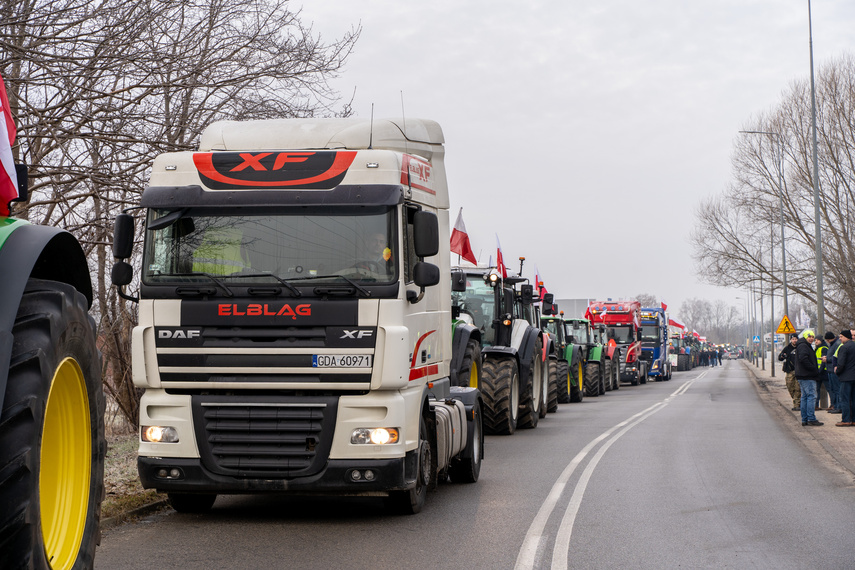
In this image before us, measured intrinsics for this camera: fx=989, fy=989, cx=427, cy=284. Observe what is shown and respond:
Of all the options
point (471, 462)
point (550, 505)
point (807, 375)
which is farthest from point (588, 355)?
point (550, 505)

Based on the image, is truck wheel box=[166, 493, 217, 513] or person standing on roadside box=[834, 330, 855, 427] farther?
person standing on roadside box=[834, 330, 855, 427]

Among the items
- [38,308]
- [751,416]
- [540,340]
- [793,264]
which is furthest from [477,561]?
[793,264]

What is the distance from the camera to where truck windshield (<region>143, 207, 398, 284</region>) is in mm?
8273

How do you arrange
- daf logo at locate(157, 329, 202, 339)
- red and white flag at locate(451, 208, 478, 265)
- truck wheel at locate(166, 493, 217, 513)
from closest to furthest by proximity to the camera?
1. daf logo at locate(157, 329, 202, 339)
2. truck wheel at locate(166, 493, 217, 513)
3. red and white flag at locate(451, 208, 478, 265)

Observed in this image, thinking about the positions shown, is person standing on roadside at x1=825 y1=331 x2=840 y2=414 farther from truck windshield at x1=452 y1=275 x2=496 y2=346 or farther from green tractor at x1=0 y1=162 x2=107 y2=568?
green tractor at x1=0 y1=162 x2=107 y2=568

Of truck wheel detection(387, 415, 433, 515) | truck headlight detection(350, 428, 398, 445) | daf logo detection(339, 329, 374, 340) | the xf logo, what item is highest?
the xf logo

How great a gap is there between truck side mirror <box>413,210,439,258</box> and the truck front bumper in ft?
5.71

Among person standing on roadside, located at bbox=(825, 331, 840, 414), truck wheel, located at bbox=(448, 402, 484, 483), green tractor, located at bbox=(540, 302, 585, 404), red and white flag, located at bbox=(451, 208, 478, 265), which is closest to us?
truck wheel, located at bbox=(448, 402, 484, 483)

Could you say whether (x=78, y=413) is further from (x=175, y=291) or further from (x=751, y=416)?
(x=751, y=416)

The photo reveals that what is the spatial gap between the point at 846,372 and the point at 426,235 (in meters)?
13.5

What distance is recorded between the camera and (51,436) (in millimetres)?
4477

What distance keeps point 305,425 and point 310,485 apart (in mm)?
494

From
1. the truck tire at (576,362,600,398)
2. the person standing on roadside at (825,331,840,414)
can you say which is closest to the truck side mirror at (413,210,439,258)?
the person standing on roadside at (825,331,840,414)

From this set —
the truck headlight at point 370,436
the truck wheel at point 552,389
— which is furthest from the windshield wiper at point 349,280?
the truck wheel at point 552,389
